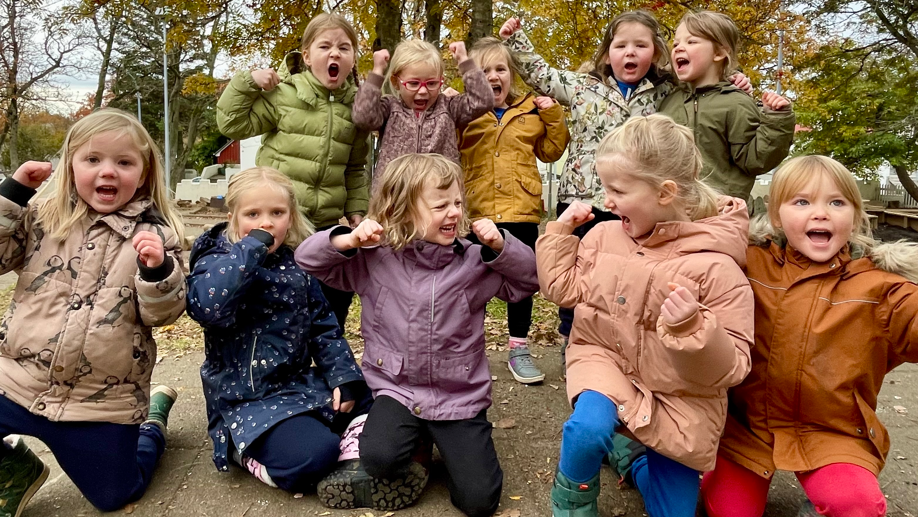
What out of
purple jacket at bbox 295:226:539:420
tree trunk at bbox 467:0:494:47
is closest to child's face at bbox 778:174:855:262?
purple jacket at bbox 295:226:539:420

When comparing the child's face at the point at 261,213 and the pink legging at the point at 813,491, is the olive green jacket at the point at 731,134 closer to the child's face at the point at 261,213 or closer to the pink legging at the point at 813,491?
the pink legging at the point at 813,491

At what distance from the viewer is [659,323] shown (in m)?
2.21

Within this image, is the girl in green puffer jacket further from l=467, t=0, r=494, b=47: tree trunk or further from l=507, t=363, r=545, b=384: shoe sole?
l=467, t=0, r=494, b=47: tree trunk

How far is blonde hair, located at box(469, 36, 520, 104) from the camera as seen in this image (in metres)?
3.96

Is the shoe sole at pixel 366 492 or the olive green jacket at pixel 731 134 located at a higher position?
the olive green jacket at pixel 731 134

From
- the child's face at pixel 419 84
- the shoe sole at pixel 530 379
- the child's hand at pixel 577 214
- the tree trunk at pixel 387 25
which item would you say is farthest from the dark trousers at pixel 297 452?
the tree trunk at pixel 387 25

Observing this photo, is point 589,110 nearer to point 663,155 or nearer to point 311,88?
point 663,155

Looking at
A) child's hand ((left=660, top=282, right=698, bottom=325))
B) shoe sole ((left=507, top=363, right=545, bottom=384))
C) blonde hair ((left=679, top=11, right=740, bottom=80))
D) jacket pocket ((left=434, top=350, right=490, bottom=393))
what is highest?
blonde hair ((left=679, top=11, right=740, bottom=80))

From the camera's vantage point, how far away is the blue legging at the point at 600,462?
231 centimetres

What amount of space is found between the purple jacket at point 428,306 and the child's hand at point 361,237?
0.14ft

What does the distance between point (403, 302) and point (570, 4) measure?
7174 millimetres

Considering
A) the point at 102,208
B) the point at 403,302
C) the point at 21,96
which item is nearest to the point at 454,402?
the point at 403,302

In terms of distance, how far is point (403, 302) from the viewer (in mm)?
2879

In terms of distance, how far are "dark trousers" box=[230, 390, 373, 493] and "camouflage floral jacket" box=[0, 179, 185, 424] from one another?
1.72ft
